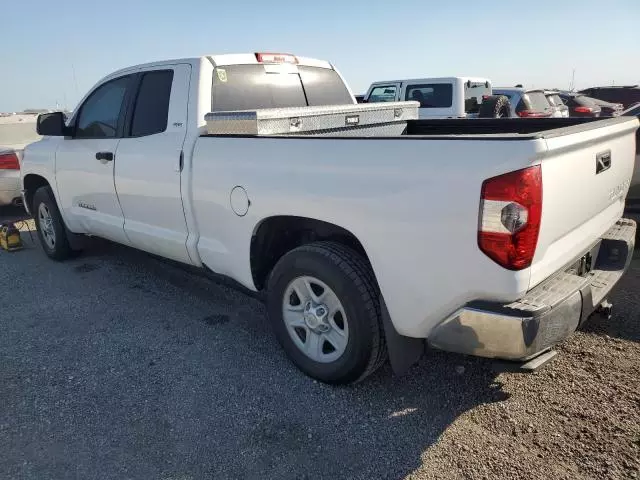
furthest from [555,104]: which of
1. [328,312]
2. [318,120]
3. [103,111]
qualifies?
[328,312]

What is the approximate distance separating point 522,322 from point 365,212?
0.89 meters

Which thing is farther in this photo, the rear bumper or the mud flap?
the mud flap

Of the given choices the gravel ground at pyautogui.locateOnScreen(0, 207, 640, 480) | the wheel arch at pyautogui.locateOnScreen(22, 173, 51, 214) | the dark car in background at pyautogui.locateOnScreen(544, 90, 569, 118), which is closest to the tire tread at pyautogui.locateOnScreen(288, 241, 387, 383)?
the gravel ground at pyautogui.locateOnScreen(0, 207, 640, 480)

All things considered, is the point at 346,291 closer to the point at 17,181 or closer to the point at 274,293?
the point at 274,293

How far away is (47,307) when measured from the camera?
181 inches

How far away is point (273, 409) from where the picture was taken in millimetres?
2984

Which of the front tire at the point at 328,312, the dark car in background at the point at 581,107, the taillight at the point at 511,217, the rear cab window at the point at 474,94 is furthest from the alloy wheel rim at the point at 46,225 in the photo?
the dark car in background at the point at 581,107

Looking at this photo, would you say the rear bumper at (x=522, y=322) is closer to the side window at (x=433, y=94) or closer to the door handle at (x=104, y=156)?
the door handle at (x=104, y=156)

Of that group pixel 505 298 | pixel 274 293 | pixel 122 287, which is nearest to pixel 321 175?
pixel 274 293

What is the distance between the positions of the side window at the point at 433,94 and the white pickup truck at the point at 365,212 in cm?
738

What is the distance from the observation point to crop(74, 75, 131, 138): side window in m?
4.57

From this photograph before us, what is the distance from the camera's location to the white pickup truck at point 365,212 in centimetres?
224

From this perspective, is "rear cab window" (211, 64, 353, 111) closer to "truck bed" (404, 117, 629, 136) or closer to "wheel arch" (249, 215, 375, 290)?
"truck bed" (404, 117, 629, 136)

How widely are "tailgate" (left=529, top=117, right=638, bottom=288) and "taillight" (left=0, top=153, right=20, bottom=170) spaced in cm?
769
